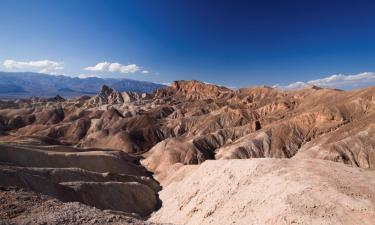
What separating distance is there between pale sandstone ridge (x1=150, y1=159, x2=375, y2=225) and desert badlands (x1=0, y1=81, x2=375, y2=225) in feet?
0.30

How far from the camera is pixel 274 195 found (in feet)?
91.1

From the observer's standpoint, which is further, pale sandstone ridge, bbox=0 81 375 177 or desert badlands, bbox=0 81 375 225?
pale sandstone ridge, bbox=0 81 375 177

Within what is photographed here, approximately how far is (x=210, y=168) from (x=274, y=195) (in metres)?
13.0

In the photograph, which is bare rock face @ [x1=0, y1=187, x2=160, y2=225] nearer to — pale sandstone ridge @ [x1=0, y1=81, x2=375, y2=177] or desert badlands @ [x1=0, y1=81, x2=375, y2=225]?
desert badlands @ [x1=0, y1=81, x2=375, y2=225]

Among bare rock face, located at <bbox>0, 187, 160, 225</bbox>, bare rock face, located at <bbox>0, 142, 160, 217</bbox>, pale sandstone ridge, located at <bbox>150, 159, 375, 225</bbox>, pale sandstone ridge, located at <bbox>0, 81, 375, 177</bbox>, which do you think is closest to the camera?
bare rock face, located at <bbox>0, 187, 160, 225</bbox>

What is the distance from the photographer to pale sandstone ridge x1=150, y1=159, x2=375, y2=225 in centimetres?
2398

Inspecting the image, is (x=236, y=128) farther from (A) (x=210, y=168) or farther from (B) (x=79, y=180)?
(A) (x=210, y=168)

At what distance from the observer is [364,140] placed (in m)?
72.9

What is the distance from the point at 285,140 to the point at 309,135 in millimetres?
5805

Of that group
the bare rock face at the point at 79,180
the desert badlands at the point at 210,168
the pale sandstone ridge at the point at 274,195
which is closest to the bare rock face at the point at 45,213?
the desert badlands at the point at 210,168

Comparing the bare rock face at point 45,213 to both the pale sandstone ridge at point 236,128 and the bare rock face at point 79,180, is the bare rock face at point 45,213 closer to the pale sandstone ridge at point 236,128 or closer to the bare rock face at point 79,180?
the bare rock face at point 79,180

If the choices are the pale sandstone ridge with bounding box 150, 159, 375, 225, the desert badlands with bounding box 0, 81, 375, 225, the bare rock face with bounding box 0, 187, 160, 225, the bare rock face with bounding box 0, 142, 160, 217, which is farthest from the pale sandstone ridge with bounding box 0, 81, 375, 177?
the bare rock face with bounding box 0, 187, 160, 225

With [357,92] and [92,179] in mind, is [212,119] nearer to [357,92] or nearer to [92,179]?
[357,92]

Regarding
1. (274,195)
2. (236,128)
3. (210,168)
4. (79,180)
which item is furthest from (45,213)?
(236,128)
